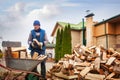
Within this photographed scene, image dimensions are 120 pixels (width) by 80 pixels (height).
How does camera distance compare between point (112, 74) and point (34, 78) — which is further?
point (112, 74)

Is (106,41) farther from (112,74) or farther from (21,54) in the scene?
(21,54)

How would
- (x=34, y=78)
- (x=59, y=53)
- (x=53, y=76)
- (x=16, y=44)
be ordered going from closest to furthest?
1. (x=16, y=44)
2. (x=34, y=78)
3. (x=53, y=76)
4. (x=59, y=53)

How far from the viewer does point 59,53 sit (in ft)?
118

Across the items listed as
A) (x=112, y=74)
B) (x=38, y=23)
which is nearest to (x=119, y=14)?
(x=112, y=74)

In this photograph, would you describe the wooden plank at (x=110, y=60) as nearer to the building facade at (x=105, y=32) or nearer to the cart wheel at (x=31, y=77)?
the cart wheel at (x=31, y=77)

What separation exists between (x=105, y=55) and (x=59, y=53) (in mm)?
24631

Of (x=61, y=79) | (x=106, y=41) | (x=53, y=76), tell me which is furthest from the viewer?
(x=106, y=41)

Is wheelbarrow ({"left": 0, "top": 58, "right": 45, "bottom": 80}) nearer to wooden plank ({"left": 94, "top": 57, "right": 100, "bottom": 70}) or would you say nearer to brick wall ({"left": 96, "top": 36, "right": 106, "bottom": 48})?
wooden plank ({"left": 94, "top": 57, "right": 100, "bottom": 70})

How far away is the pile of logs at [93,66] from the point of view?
10126 mm

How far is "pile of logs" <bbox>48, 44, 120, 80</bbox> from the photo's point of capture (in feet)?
33.2

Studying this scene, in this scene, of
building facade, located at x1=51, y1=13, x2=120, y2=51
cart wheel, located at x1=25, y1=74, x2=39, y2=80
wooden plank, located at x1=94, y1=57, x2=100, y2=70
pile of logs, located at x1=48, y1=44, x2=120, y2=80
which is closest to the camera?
cart wheel, located at x1=25, y1=74, x2=39, y2=80

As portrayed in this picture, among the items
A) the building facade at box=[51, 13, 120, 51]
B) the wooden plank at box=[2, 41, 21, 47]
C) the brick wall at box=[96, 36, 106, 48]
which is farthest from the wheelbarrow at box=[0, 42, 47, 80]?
the brick wall at box=[96, 36, 106, 48]

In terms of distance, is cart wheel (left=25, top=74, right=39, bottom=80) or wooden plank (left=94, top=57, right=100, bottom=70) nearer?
cart wheel (left=25, top=74, right=39, bottom=80)

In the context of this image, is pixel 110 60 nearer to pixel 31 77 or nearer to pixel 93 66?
pixel 93 66
